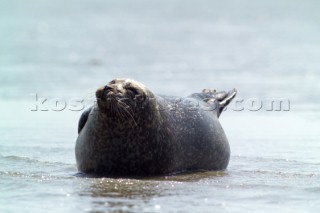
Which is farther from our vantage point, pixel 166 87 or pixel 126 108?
pixel 166 87

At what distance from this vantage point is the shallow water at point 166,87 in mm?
6473

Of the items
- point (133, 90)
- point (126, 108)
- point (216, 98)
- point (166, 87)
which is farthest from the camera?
point (166, 87)

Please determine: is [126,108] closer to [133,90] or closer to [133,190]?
[133,90]

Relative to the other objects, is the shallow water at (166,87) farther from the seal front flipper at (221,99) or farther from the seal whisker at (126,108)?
the seal whisker at (126,108)

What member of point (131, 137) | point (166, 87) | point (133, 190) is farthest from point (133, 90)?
point (166, 87)

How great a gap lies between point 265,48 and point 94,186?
17890 millimetres

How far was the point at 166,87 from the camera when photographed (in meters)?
15.4

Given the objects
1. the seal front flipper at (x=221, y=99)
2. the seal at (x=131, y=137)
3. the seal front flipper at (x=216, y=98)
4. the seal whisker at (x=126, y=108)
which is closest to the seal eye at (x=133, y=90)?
the seal at (x=131, y=137)

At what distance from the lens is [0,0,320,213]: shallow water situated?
255 inches

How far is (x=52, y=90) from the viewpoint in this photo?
14.9 meters

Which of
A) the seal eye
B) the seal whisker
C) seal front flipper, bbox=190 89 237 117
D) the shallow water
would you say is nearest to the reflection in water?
the shallow water

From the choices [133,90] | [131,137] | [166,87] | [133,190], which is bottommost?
[133,190]

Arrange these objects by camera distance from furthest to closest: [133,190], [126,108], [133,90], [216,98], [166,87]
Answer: [166,87]
[216,98]
[133,90]
[126,108]
[133,190]

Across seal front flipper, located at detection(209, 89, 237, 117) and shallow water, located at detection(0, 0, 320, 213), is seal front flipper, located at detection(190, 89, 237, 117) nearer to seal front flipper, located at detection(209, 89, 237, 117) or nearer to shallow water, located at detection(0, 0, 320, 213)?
seal front flipper, located at detection(209, 89, 237, 117)
